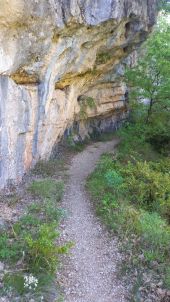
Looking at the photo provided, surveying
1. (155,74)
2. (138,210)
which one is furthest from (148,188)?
(155,74)

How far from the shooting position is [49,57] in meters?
12.6

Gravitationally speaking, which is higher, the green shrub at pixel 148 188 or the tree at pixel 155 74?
the tree at pixel 155 74

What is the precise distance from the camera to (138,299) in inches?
310

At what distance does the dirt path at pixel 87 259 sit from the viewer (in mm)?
8031

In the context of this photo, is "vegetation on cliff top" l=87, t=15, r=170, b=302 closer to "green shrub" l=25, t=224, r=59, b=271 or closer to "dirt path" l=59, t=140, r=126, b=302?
"dirt path" l=59, t=140, r=126, b=302

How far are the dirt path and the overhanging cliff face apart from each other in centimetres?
270

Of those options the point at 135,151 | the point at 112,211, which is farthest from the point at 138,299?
the point at 135,151

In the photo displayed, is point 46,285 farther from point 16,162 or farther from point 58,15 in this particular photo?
point 58,15

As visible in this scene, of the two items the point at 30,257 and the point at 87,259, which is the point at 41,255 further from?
the point at 87,259

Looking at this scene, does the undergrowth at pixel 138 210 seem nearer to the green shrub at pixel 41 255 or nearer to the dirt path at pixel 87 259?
the dirt path at pixel 87 259

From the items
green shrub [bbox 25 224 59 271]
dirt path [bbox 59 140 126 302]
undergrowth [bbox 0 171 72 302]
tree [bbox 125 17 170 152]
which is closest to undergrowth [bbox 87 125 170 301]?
dirt path [bbox 59 140 126 302]

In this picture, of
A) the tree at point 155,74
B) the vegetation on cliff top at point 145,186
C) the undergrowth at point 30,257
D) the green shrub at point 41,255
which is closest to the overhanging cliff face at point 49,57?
the tree at point 155,74

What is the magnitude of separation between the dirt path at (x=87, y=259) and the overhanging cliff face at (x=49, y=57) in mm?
2701

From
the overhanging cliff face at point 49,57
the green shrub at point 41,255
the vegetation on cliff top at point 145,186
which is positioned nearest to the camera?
the green shrub at point 41,255
